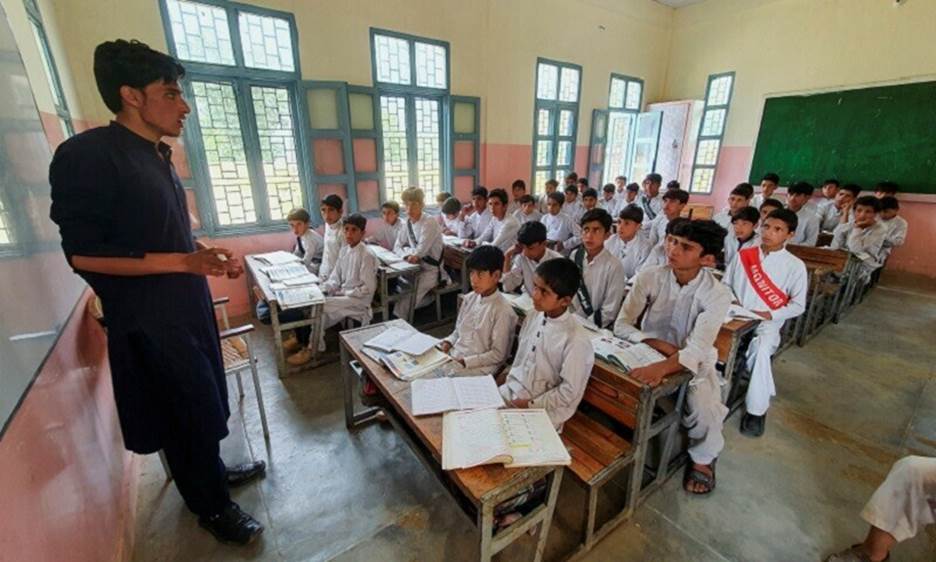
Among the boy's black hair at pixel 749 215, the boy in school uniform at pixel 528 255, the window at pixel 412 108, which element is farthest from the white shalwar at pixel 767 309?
the window at pixel 412 108

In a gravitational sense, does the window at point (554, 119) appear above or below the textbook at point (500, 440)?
above

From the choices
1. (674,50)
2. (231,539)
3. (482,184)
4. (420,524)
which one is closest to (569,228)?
(482,184)

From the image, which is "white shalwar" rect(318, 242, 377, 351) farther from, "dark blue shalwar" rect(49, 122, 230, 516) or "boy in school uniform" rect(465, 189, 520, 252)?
"dark blue shalwar" rect(49, 122, 230, 516)

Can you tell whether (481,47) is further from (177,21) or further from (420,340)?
Result: (420,340)

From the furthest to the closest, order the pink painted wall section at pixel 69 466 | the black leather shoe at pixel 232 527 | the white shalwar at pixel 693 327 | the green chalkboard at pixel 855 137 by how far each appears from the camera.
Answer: the green chalkboard at pixel 855 137 → the white shalwar at pixel 693 327 → the black leather shoe at pixel 232 527 → the pink painted wall section at pixel 69 466

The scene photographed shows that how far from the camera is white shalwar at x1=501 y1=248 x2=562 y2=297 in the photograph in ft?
9.63

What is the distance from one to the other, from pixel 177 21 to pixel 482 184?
164 inches

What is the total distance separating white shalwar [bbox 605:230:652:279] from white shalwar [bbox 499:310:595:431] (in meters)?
2.32

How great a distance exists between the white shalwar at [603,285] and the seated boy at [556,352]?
3.36ft

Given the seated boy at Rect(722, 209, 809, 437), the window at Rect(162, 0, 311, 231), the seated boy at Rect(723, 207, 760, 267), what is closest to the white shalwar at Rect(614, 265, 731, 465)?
the seated boy at Rect(722, 209, 809, 437)

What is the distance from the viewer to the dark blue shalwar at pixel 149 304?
4.08 feet

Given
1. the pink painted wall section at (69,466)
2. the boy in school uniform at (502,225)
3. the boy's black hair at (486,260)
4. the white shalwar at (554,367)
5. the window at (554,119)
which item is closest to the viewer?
the pink painted wall section at (69,466)

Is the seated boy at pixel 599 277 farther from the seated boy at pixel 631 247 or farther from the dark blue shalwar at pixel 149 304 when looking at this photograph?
the dark blue shalwar at pixel 149 304

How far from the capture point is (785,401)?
2.87 metres
